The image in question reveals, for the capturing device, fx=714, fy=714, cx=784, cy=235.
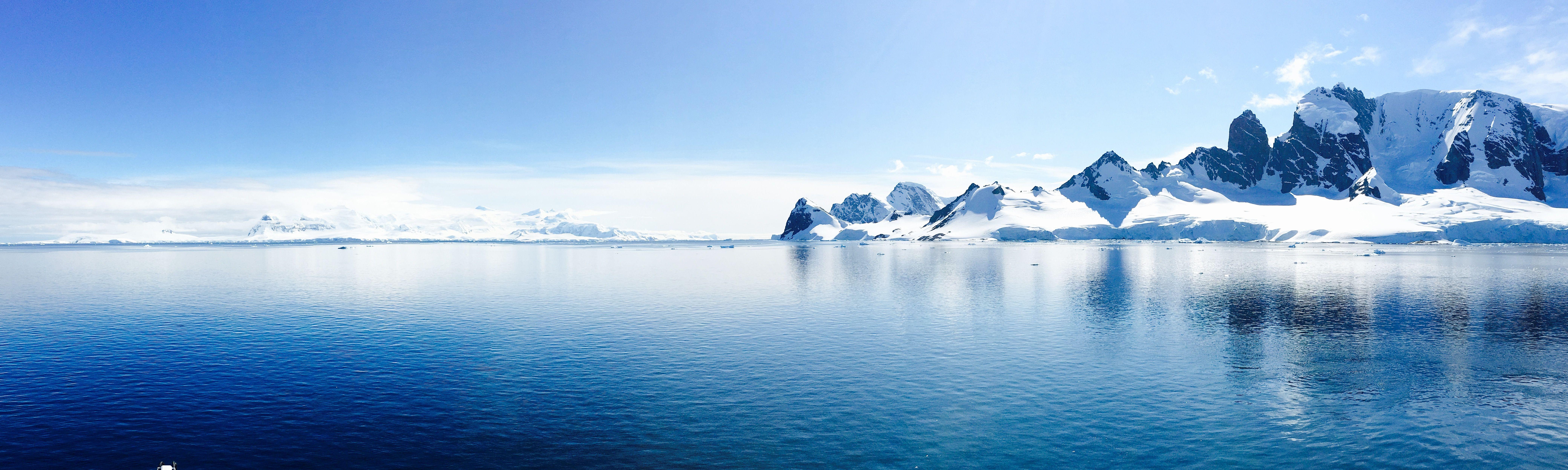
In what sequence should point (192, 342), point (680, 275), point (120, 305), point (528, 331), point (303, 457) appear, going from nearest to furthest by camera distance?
point (303, 457) < point (192, 342) < point (528, 331) < point (120, 305) < point (680, 275)

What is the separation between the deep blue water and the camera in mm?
25266

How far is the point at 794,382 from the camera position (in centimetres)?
3591

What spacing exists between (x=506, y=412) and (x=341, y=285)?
86562mm

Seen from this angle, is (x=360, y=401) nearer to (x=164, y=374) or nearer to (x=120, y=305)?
(x=164, y=374)

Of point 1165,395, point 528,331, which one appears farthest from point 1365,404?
point 528,331

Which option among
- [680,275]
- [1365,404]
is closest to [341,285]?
[680,275]

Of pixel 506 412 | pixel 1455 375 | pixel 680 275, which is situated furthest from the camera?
pixel 680 275

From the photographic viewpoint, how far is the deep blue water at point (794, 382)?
2527cm

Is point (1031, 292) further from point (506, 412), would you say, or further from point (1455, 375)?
point (506, 412)

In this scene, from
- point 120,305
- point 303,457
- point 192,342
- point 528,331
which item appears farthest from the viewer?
point 120,305

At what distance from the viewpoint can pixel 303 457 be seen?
80.7 feet

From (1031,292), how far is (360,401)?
2735 inches

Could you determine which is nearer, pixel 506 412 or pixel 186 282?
pixel 506 412

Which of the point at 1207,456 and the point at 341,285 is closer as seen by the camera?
the point at 1207,456
